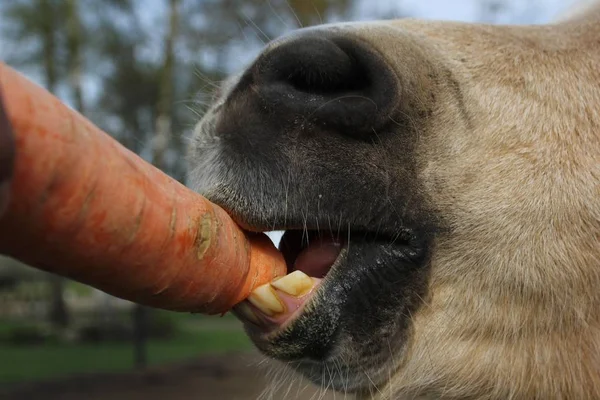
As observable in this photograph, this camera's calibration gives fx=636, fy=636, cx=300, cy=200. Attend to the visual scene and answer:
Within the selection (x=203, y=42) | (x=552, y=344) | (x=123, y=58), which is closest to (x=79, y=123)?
(x=552, y=344)

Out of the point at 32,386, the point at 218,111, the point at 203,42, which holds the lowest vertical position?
the point at 32,386

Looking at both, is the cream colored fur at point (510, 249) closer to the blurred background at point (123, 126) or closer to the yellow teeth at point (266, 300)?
the yellow teeth at point (266, 300)

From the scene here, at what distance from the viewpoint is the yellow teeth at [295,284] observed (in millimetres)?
1776

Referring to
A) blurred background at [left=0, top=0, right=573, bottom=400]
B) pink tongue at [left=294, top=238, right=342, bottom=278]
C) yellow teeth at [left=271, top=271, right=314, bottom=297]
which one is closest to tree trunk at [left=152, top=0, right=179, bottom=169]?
blurred background at [left=0, top=0, right=573, bottom=400]

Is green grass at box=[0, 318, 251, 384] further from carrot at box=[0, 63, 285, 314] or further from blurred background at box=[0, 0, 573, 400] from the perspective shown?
carrot at box=[0, 63, 285, 314]

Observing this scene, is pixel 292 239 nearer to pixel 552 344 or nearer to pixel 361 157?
pixel 361 157

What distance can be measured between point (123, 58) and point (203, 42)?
3804 millimetres

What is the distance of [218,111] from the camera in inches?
76.5

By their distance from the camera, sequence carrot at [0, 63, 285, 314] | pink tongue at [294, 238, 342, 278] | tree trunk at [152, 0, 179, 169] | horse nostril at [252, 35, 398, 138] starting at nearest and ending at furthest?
carrot at [0, 63, 285, 314]
horse nostril at [252, 35, 398, 138]
pink tongue at [294, 238, 342, 278]
tree trunk at [152, 0, 179, 169]

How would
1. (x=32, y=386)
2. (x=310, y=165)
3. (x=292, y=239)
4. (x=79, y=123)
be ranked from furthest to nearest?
(x=32, y=386) → (x=292, y=239) → (x=310, y=165) → (x=79, y=123)

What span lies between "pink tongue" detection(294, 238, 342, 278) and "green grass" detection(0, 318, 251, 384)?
9083 millimetres

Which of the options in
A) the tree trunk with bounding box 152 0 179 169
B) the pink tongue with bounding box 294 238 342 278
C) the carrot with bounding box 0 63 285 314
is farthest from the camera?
the tree trunk with bounding box 152 0 179 169

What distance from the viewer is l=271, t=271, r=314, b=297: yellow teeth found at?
178cm

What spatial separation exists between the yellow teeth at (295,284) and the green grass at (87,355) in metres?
9.18
